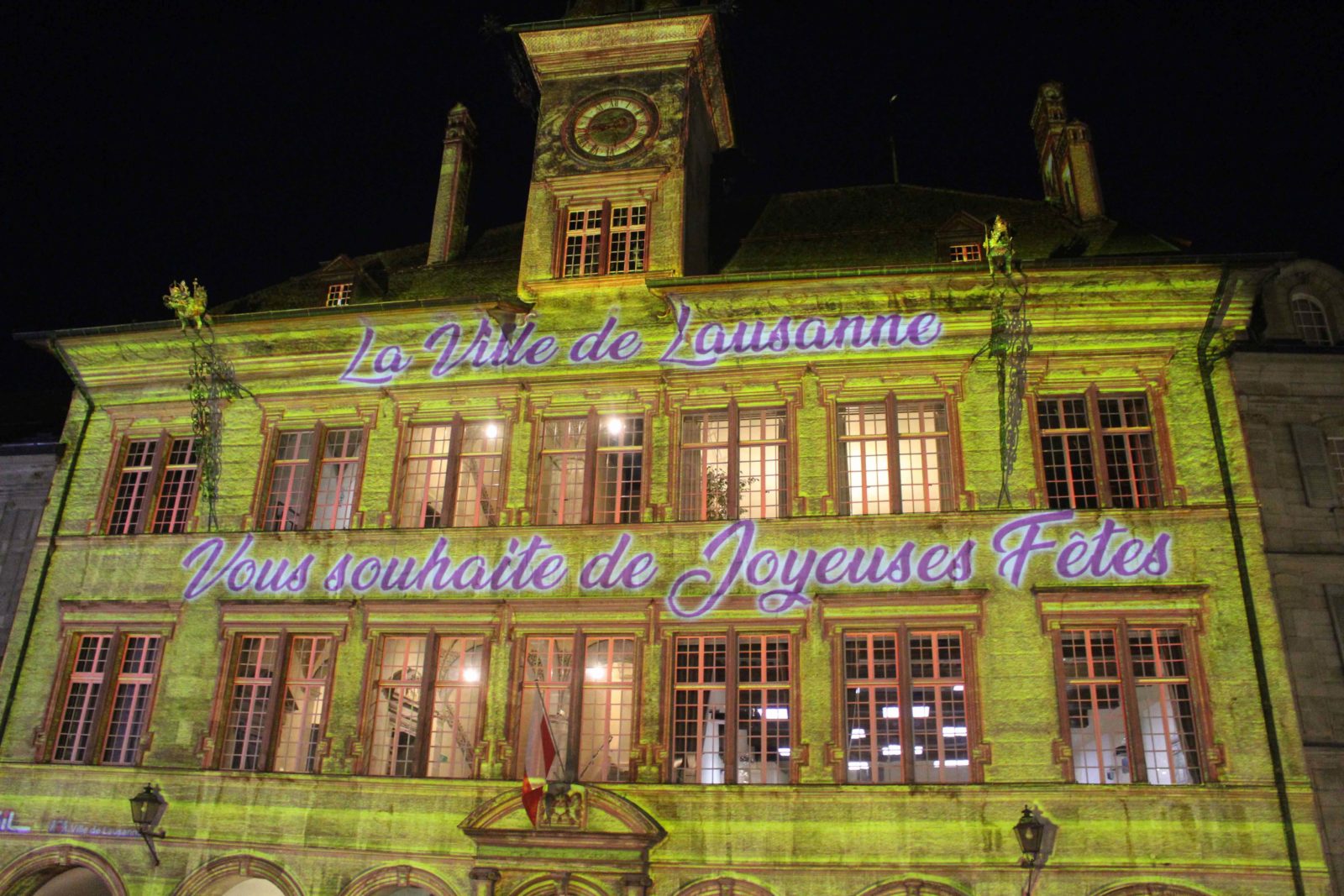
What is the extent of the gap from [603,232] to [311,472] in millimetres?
7144

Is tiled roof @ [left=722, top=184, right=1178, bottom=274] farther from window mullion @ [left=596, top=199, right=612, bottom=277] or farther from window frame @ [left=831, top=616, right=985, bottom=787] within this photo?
window frame @ [left=831, top=616, right=985, bottom=787]

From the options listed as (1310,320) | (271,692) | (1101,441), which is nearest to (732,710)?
(1101,441)

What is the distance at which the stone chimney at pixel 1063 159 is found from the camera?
2112cm

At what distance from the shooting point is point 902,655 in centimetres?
1680

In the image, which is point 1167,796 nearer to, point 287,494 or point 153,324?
point 287,494

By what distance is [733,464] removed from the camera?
1866 cm

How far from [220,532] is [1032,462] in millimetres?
14373

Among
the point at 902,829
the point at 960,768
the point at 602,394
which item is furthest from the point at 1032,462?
the point at 602,394

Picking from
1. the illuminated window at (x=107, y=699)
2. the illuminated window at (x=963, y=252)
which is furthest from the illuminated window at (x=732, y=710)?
the illuminated window at (x=107, y=699)

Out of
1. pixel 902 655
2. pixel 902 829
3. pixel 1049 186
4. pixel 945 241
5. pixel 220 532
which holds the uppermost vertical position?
pixel 1049 186

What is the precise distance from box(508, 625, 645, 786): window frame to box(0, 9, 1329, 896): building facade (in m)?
0.06

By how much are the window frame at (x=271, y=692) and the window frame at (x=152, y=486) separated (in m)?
2.58

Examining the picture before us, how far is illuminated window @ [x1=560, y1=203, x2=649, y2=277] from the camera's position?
20.8 metres

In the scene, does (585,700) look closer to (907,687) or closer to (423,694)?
(423,694)
